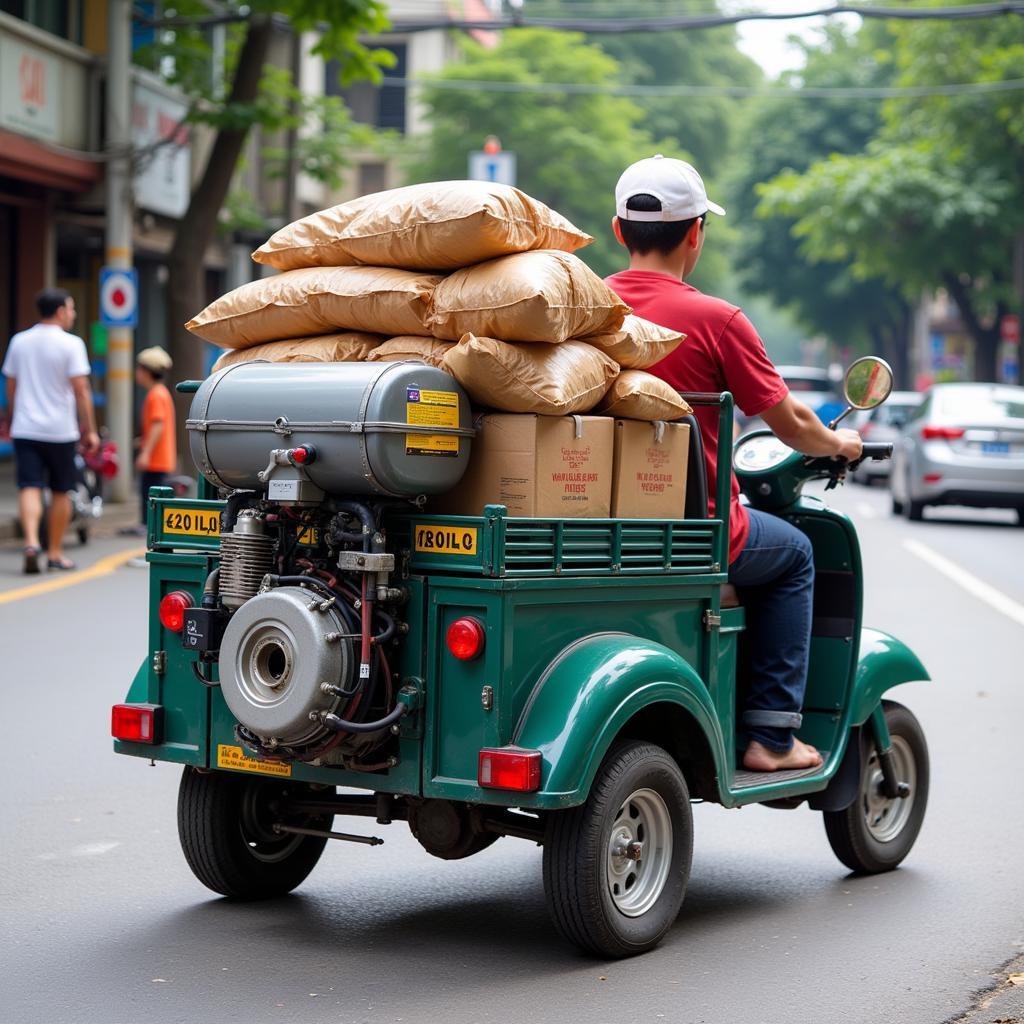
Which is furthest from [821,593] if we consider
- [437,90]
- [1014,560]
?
[437,90]

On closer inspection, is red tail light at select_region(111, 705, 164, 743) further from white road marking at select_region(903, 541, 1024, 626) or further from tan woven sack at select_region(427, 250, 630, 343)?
white road marking at select_region(903, 541, 1024, 626)

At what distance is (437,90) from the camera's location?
150 ft

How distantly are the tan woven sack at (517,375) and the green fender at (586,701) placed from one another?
583 mm

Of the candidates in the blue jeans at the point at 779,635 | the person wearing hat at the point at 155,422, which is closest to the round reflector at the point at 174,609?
the blue jeans at the point at 779,635

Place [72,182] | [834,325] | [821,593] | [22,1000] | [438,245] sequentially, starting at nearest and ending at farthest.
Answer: [22,1000] → [438,245] → [821,593] → [72,182] → [834,325]

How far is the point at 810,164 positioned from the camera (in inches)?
2064

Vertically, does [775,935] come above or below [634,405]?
below

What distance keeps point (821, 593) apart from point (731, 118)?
54315 mm

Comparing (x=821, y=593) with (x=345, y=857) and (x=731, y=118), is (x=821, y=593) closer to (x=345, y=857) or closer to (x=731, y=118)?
(x=345, y=857)

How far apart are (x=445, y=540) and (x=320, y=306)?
0.78 m

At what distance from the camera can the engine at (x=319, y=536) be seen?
4281 mm

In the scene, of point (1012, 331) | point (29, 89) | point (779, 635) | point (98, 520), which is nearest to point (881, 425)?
point (1012, 331)

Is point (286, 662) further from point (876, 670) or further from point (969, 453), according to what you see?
point (969, 453)

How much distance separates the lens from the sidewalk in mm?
16062
